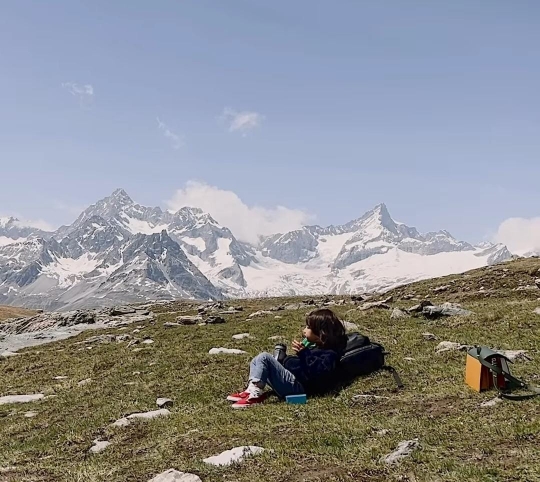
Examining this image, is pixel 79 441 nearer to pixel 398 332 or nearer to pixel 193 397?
pixel 193 397

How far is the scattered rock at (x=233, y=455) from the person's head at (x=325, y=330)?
5.25 m

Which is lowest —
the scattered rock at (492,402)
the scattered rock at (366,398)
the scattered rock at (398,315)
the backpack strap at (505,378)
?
the scattered rock at (366,398)

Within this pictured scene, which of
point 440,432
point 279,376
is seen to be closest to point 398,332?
point 279,376

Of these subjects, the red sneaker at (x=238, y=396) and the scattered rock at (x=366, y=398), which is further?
the red sneaker at (x=238, y=396)

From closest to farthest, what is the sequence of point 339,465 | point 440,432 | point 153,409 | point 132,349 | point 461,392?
point 339,465, point 440,432, point 461,392, point 153,409, point 132,349

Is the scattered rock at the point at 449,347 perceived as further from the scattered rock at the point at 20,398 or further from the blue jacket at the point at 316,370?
the scattered rock at the point at 20,398

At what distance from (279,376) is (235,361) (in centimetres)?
648

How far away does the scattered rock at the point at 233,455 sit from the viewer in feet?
32.5

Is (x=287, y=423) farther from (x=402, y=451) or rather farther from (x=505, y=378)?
(x=505, y=378)

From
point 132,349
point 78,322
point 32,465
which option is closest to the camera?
point 32,465

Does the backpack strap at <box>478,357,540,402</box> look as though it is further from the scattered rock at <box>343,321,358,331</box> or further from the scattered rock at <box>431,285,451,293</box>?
the scattered rock at <box>431,285,451,293</box>

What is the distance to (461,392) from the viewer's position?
511 inches

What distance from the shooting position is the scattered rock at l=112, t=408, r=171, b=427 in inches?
556

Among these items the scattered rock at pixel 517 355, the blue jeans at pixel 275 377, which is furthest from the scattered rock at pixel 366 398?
the scattered rock at pixel 517 355
